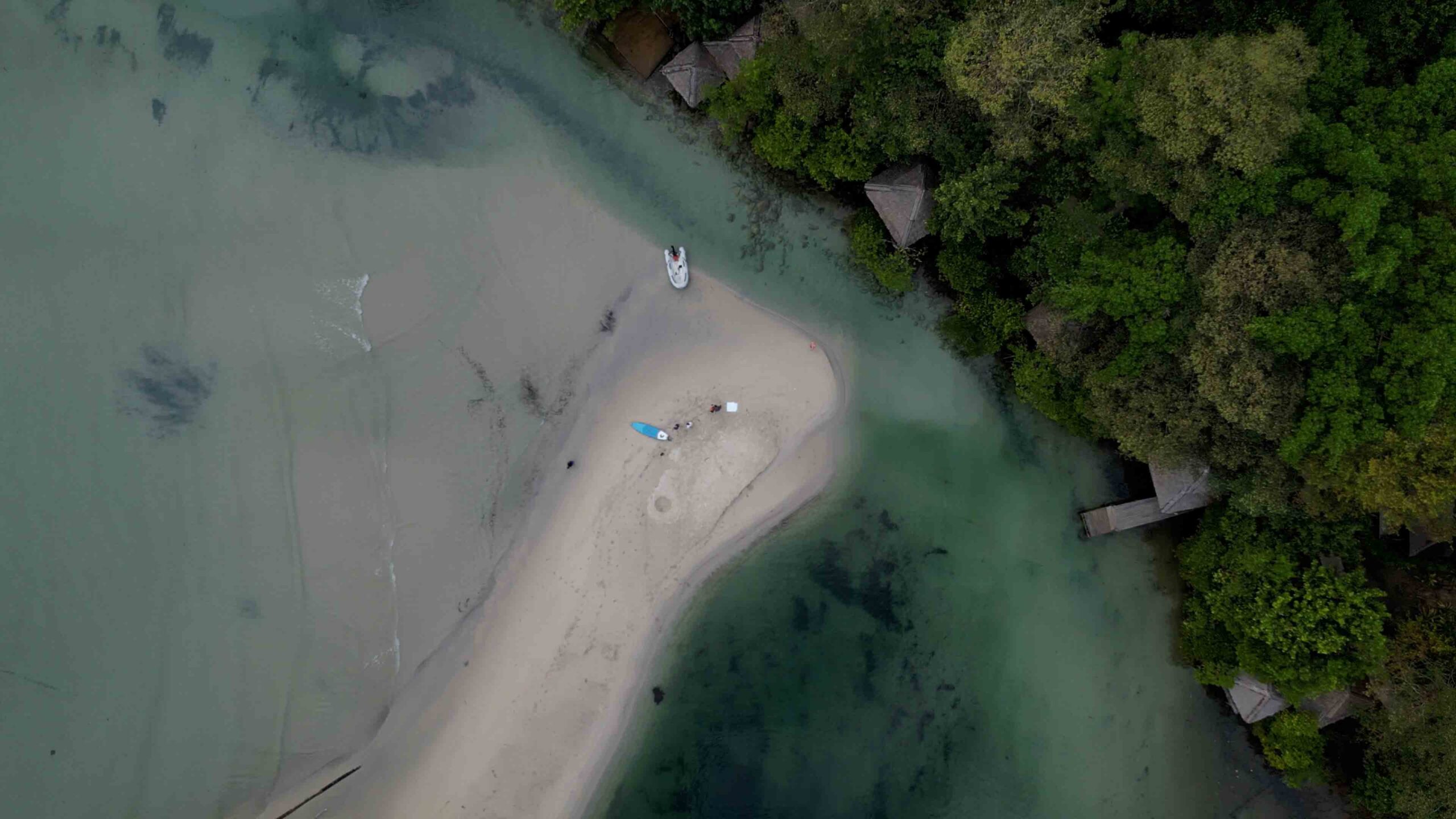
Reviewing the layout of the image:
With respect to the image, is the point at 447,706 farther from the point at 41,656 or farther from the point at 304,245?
the point at 304,245

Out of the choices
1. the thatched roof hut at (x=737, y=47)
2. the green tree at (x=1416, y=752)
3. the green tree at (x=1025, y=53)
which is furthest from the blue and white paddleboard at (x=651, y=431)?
the green tree at (x=1416, y=752)

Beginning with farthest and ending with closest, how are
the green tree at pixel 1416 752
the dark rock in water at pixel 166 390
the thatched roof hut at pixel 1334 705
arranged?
the dark rock in water at pixel 166 390, the thatched roof hut at pixel 1334 705, the green tree at pixel 1416 752

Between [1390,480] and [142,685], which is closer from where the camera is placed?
[1390,480]

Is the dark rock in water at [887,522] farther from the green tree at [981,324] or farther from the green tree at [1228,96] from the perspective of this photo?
the green tree at [1228,96]

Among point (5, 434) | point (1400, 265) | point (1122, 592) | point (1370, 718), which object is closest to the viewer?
point (1400, 265)

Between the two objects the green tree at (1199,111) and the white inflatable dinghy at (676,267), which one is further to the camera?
the white inflatable dinghy at (676,267)

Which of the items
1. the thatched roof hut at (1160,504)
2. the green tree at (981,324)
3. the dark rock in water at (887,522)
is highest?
the green tree at (981,324)

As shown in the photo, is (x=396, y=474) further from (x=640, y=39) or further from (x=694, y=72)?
(x=640, y=39)

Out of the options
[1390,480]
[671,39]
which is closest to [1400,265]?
[1390,480]
